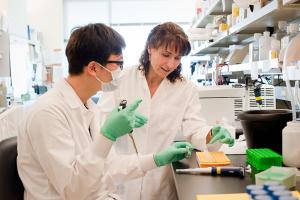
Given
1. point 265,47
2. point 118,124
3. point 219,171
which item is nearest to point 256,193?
point 219,171

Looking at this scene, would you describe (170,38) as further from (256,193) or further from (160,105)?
(256,193)

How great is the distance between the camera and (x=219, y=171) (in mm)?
1337

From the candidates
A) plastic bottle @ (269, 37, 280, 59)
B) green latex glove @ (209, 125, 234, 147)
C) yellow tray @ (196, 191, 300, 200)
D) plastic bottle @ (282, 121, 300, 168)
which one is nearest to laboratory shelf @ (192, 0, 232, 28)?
plastic bottle @ (269, 37, 280, 59)

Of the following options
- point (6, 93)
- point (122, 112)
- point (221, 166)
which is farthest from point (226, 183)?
point (6, 93)

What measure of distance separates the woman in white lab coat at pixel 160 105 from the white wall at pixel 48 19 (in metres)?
5.53

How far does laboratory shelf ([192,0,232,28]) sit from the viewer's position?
3.05 meters

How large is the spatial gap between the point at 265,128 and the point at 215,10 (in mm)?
2329

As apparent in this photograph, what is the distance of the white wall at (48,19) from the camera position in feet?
23.5

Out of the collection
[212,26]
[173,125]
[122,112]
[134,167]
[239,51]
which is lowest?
[134,167]

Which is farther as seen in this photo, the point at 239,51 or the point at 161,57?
the point at 239,51

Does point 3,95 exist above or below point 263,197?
above

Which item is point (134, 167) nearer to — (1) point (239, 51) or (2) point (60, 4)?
(1) point (239, 51)

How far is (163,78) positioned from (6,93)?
276 cm

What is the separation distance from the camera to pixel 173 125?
1930 millimetres
